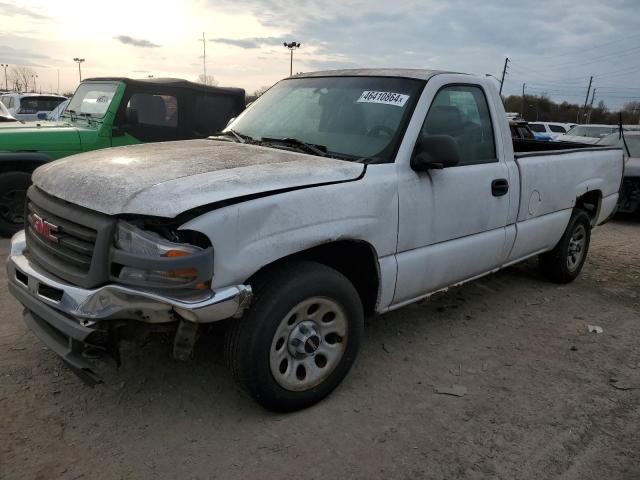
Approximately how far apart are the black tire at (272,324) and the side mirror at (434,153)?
2.98ft

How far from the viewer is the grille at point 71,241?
2432 millimetres

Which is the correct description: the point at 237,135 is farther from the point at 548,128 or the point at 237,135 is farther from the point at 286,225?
the point at 548,128

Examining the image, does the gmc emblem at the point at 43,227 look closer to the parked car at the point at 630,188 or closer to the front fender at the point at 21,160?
the front fender at the point at 21,160

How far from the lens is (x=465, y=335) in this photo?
4145mm

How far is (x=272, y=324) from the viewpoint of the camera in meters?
2.64

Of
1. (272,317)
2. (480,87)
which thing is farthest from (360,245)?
(480,87)

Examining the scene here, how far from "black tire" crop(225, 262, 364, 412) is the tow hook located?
201mm

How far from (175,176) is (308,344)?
1.14 meters

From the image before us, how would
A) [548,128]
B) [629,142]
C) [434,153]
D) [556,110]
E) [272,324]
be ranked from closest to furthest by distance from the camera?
[272,324]
[434,153]
[629,142]
[548,128]
[556,110]

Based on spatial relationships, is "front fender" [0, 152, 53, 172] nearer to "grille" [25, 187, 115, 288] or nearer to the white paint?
the white paint

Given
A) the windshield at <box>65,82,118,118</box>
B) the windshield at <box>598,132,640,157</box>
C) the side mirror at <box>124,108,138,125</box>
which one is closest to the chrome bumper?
the side mirror at <box>124,108,138,125</box>

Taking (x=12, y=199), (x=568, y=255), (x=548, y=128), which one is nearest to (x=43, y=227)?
(x=12, y=199)

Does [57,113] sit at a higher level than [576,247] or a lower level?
higher

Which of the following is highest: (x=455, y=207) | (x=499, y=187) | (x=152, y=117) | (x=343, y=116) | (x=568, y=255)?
(x=343, y=116)
